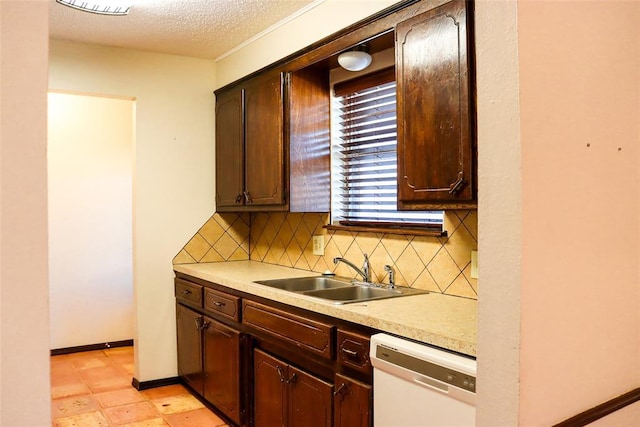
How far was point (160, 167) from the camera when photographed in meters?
3.81

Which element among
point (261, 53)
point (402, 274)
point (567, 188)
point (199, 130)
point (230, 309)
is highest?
point (261, 53)

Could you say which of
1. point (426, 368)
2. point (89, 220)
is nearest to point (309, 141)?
point (426, 368)

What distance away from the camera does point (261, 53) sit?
3.40 m

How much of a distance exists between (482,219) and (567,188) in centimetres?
21

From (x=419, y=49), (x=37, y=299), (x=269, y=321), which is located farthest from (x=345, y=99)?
(x=37, y=299)

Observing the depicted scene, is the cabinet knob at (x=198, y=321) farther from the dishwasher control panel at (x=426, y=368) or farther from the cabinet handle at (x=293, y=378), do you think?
the dishwasher control panel at (x=426, y=368)

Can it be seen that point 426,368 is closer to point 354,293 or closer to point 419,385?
point 419,385

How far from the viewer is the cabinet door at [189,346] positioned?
11.4 ft

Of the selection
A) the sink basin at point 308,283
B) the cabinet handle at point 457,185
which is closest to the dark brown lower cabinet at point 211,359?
the sink basin at point 308,283

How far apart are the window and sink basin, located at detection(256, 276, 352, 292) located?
355mm

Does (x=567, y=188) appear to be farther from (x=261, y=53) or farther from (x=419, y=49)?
(x=261, y=53)

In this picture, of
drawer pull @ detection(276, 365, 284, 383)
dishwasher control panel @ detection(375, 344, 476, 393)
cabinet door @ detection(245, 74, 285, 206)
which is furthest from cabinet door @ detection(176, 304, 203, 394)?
dishwasher control panel @ detection(375, 344, 476, 393)

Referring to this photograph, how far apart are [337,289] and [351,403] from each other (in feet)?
2.73

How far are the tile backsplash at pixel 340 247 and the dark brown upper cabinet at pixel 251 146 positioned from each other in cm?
28
